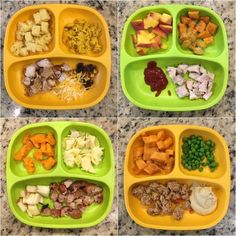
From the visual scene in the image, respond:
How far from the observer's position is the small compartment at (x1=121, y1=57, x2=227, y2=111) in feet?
6.78

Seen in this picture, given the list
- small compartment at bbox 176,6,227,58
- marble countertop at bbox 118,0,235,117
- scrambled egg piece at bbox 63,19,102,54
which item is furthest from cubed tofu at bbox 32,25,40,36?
small compartment at bbox 176,6,227,58

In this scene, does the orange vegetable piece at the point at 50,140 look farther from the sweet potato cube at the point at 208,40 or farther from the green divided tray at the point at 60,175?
A: the sweet potato cube at the point at 208,40

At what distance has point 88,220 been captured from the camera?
6.95ft

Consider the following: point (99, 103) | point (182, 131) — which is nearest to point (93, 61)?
point (99, 103)

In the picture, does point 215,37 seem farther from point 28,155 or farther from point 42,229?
point 42,229

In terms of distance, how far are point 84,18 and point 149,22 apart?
0.27 metres

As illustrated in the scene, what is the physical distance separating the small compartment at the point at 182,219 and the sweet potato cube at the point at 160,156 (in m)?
0.12

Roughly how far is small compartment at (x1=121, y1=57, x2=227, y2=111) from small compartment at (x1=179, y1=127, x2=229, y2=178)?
0.11m

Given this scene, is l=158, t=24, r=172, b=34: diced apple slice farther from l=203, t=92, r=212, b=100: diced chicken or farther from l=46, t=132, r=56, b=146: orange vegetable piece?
l=46, t=132, r=56, b=146: orange vegetable piece

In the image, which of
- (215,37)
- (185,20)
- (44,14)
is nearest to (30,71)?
(44,14)

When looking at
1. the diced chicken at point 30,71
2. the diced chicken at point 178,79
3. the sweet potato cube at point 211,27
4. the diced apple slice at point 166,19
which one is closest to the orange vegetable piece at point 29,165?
the diced chicken at point 30,71

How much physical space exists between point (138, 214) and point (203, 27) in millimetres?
799

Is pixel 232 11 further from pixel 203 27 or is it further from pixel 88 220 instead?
pixel 88 220

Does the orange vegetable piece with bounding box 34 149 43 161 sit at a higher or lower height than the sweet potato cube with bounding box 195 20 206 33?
lower
